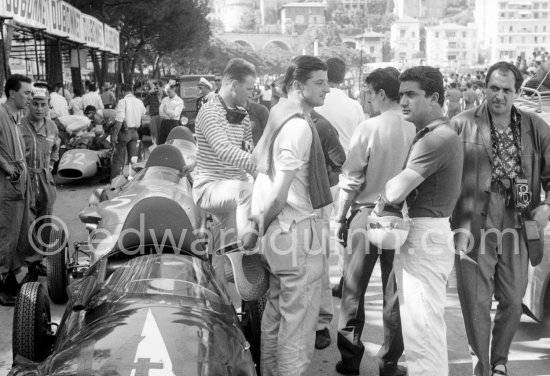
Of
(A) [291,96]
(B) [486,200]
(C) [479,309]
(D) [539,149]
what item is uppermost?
(A) [291,96]

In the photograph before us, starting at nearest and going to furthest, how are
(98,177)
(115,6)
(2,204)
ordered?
(2,204) → (98,177) → (115,6)

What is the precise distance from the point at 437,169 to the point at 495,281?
1105 mm

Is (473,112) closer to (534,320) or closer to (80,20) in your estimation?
(534,320)

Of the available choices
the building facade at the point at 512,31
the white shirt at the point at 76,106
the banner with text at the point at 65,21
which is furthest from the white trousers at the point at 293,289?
the building facade at the point at 512,31

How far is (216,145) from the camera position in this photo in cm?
535

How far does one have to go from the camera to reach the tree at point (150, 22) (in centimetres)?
3528

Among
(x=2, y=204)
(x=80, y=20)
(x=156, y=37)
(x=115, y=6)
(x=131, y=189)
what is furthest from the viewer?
(x=156, y=37)

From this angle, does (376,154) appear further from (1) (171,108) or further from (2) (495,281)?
(1) (171,108)

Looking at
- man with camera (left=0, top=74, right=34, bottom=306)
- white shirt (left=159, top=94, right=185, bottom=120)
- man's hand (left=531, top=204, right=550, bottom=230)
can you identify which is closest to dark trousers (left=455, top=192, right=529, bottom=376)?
man's hand (left=531, top=204, right=550, bottom=230)

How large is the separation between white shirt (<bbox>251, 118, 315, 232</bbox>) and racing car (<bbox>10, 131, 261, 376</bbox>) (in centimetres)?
59

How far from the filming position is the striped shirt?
5.34 m

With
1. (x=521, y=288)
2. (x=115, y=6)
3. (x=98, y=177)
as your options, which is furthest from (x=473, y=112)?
(x=115, y=6)

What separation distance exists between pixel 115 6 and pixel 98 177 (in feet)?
75.3

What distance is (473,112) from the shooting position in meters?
4.89
